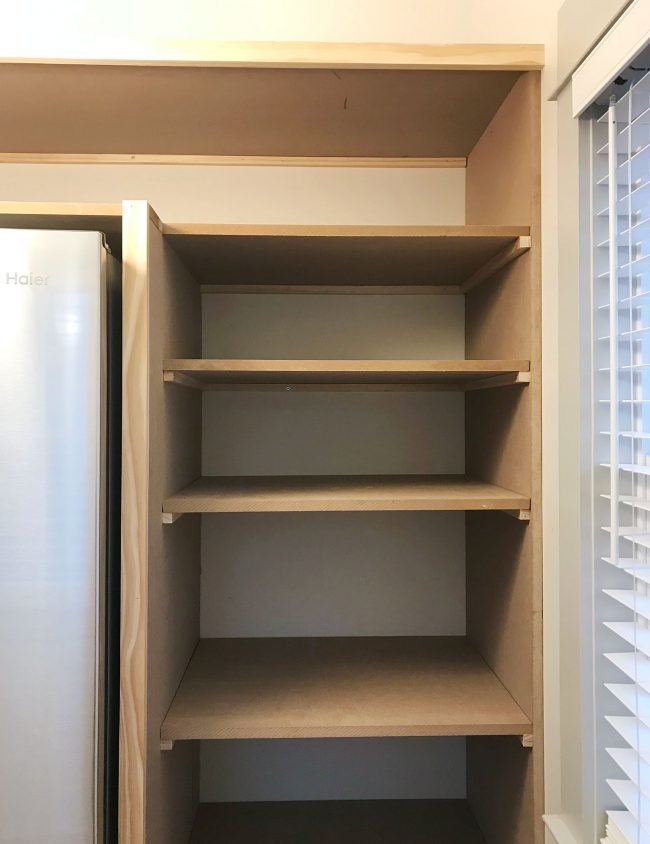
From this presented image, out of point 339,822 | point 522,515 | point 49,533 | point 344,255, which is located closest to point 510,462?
point 522,515

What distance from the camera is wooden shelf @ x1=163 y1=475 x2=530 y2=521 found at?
117cm

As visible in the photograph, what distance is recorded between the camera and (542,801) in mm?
1157

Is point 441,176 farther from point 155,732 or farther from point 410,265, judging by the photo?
point 155,732

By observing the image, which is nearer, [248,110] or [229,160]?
[248,110]

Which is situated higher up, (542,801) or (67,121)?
(67,121)

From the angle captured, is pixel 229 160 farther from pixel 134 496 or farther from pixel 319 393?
pixel 134 496

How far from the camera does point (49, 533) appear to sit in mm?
987

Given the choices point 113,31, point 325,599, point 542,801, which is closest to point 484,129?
point 113,31

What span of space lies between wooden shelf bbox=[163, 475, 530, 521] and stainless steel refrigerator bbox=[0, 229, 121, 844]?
0.73 feet

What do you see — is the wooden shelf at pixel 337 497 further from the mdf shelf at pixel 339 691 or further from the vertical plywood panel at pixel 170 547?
the mdf shelf at pixel 339 691

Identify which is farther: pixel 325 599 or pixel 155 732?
pixel 325 599

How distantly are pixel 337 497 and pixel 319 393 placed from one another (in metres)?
0.51

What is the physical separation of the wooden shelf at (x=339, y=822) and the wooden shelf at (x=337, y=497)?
86cm

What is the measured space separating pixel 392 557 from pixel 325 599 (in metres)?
0.21
